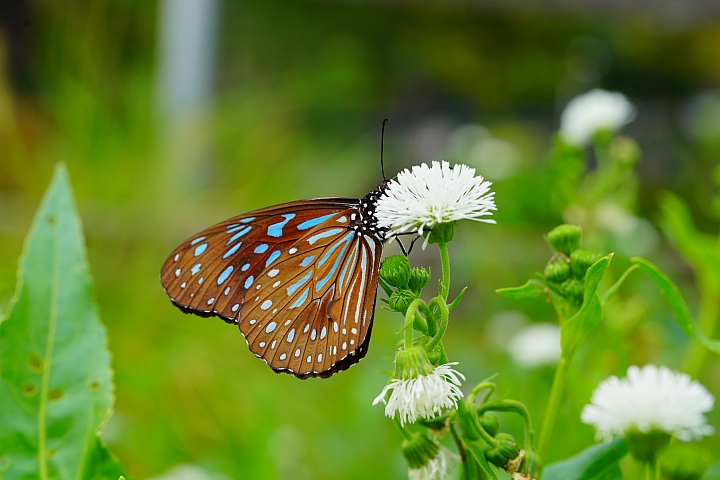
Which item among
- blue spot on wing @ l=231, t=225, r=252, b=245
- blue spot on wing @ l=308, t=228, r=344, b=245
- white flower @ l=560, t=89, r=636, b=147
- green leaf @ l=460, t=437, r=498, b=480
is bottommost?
green leaf @ l=460, t=437, r=498, b=480

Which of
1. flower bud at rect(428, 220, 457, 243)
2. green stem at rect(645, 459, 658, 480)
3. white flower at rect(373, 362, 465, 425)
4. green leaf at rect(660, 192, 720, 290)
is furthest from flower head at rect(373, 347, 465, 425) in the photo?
green leaf at rect(660, 192, 720, 290)

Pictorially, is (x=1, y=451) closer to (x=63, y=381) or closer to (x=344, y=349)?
(x=63, y=381)

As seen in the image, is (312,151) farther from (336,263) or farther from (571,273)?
(571,273)

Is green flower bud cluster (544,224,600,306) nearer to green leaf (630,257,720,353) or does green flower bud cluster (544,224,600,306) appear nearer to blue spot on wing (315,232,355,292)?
green leaf (630,257,720,353)

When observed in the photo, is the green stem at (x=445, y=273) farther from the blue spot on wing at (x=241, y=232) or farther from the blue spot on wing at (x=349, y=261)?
the blue spot on wing at (x=241, y=232)

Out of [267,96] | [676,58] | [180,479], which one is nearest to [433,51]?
[676,58]
